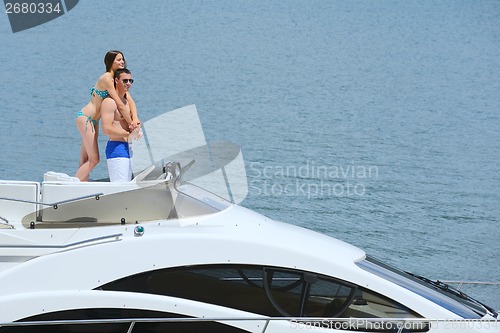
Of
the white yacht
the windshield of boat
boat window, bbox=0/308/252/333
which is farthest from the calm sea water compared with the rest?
boat window, bbox=0/308/252/333

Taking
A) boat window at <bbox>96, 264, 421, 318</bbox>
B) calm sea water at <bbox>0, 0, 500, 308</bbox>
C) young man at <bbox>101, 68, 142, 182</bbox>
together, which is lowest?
calm sea water at <bbox>0, 0, 500, 308</bbox>

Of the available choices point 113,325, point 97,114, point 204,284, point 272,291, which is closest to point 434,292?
point 272,291

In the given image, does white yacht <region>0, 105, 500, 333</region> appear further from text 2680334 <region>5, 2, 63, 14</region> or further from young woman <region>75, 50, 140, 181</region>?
text 2680334 <region>5, 2, 63, 14</region>

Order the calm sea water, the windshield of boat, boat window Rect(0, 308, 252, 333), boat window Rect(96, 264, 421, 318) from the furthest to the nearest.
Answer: the calm sea water, the windshield of boat, boat window Rect(96, 264, 421, 318), boat window Rect(0, 308, 252, 333)

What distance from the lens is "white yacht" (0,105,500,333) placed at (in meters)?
4.20

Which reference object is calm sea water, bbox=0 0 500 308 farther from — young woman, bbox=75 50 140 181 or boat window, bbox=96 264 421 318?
young woman, bbox=75 50 140 181

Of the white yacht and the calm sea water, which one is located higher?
the white yacht

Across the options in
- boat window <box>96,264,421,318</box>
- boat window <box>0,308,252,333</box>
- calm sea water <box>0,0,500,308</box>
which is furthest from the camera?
calm sea water <box>0,0,500,308</box>

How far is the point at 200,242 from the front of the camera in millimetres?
4367

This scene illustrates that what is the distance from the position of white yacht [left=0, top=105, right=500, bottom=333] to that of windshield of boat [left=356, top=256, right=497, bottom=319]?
13 millimetres

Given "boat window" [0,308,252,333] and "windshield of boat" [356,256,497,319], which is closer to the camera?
"boat window" [0,308,252,333]

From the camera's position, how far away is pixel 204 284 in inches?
172

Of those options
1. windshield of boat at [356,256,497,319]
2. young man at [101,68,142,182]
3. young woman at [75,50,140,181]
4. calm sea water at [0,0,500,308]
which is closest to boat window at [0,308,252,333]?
windshield of boat at [356,256,497,319]

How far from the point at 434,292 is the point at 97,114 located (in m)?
3.20
